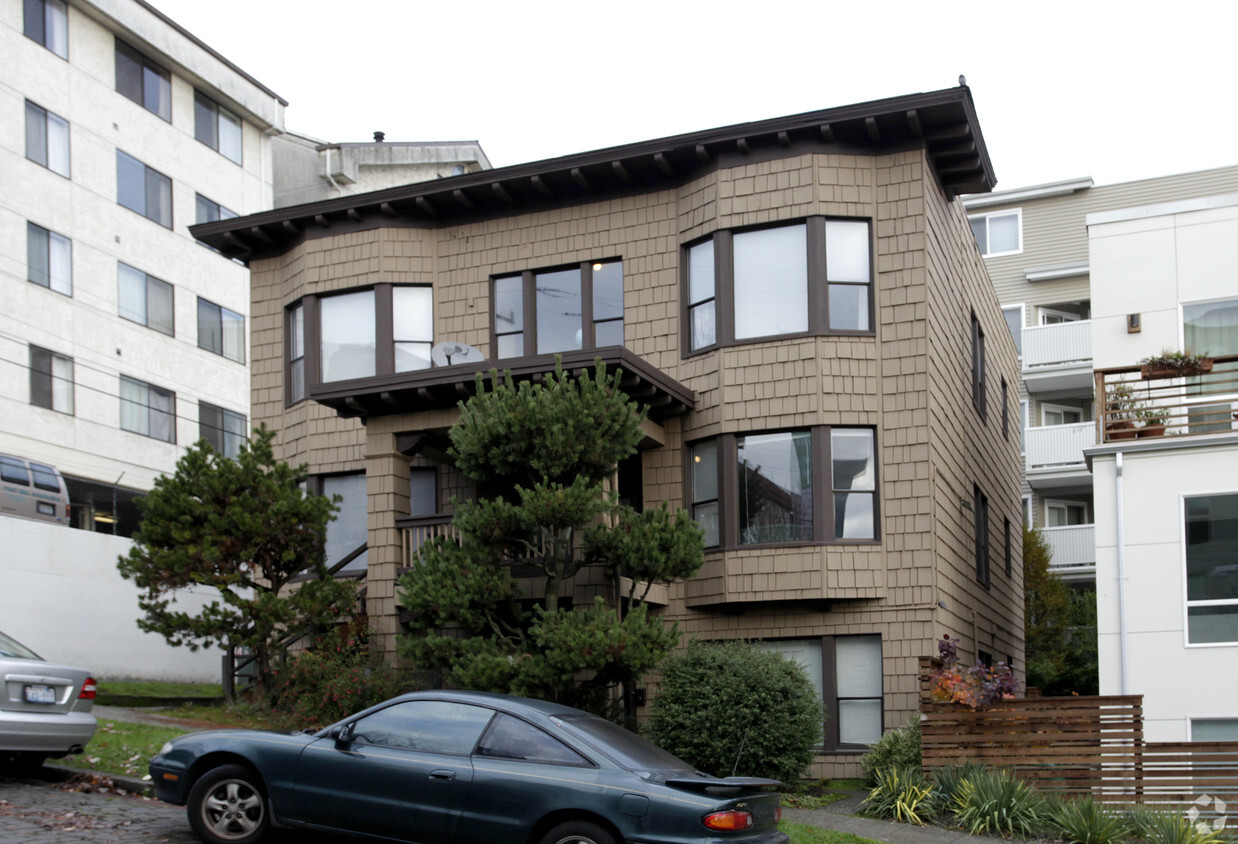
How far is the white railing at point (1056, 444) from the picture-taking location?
3250 centimetres

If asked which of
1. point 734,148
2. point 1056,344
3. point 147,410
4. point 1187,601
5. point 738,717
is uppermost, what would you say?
point 734,148

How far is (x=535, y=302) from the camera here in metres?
20.0

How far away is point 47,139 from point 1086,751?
Result: 27.8m

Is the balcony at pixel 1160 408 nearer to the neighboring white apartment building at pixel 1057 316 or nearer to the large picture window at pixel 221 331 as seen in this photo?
the neighboring white apartment building at pixel 1057 316

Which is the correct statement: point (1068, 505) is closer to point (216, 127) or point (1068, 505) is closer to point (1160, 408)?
point (1160, 408)

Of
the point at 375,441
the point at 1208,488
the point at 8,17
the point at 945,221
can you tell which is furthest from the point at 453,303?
the point at 8,17

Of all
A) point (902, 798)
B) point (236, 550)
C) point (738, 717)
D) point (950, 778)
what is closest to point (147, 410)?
point (236, 550)

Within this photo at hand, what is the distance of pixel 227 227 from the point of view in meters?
21.6

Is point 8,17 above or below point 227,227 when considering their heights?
above

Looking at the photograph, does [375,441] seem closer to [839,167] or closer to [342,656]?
[342,656]

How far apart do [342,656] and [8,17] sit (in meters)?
21.3

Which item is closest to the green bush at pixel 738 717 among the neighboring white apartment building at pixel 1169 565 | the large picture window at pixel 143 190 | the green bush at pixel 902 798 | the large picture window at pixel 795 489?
the green bush at pixel 902 798

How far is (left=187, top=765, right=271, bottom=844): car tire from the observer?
32.2 ft

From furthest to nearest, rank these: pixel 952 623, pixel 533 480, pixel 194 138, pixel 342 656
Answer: pixel 194 138 → pixel 952 623 → pixel 342 656 → pixel 533 480
